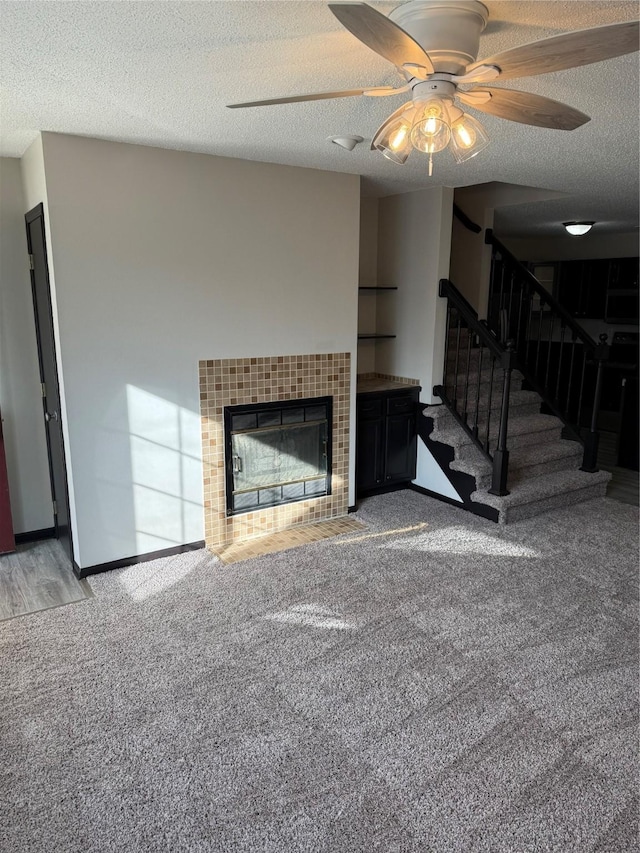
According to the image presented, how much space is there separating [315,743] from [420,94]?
2219 millimetres

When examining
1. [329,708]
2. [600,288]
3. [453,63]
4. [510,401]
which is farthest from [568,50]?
[600,288]


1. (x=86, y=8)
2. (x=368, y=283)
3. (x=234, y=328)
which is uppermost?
(x=86, y=8)

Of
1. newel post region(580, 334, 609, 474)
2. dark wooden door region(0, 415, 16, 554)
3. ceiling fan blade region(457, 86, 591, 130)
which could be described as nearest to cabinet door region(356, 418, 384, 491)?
newel post region(580, 334, 609, 474)

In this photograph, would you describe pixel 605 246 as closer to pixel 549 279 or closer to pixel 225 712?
pixel 549 279

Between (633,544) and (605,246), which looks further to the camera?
(605,246)

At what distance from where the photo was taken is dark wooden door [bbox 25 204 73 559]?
133 inches

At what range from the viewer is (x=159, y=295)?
3.50m

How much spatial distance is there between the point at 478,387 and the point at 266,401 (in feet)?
5.40

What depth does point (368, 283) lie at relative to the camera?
525 cm

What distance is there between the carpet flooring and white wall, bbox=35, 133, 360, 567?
560 mm

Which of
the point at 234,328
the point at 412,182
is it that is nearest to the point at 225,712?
the point at 234,328

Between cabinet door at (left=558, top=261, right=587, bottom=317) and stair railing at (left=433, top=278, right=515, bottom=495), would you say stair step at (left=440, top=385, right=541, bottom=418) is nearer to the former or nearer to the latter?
stair railing at (left=433, top=278, right=515, bottom=495)

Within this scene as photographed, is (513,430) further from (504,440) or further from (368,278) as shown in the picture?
(368,278)

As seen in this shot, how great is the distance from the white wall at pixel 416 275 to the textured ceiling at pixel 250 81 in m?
0.80
